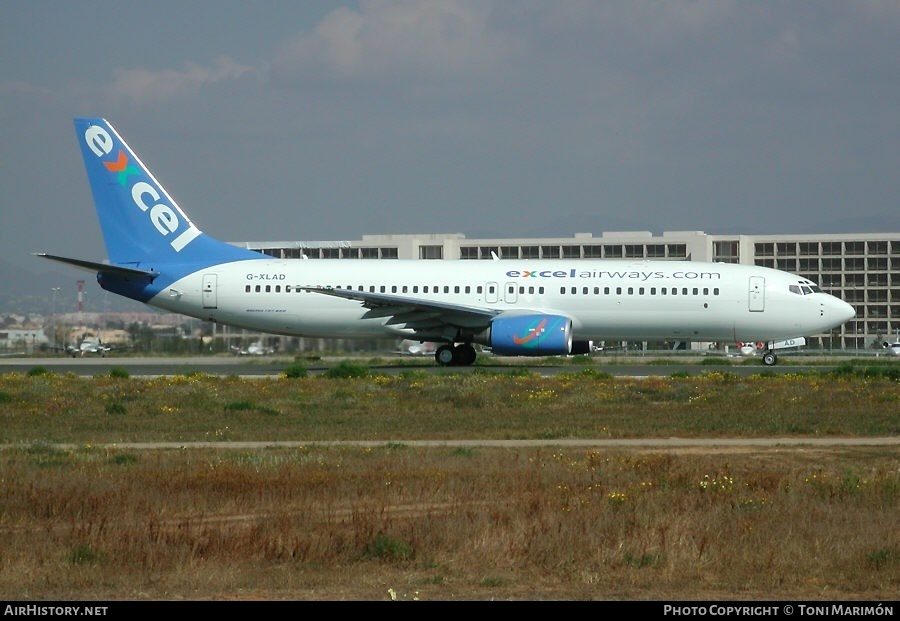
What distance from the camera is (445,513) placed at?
40.9 ft

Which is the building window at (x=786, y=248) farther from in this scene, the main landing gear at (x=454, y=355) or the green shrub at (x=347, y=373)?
the green shrub at (x=347, y=373)

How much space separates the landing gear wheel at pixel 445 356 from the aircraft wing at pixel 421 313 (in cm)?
60

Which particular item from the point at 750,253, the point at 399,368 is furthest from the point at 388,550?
the point at 750,253

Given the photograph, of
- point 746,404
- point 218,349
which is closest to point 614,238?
point 218,349

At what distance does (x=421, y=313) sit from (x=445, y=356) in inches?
86.8

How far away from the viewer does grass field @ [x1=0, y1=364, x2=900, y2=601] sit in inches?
392

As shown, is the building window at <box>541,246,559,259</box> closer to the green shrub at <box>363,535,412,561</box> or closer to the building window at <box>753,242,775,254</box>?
the building window at <box>753,242,775,254</box>

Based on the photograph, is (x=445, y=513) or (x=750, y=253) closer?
(x=445, y=513)

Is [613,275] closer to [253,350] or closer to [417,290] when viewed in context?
[417,290]

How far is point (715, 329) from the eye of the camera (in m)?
38.5

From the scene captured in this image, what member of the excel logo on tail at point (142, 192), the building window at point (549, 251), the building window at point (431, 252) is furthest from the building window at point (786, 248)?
the excel logo on tail at point (142, 192)

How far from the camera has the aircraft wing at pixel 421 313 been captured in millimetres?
36344

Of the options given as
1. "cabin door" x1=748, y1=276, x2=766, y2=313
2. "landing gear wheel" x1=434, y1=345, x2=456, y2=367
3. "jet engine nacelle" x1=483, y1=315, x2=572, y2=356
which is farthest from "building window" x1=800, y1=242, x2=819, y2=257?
"jet engine nacelle" x1=483, y1=315, x2=572, y2=356

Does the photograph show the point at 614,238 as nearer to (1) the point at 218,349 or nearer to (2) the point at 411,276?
(1) the point at 218,349
